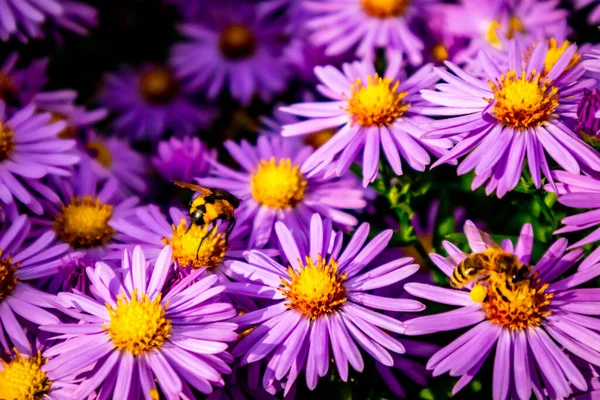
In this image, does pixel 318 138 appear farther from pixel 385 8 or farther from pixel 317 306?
pixel 317 306

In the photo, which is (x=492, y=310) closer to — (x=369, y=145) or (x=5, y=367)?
(x=369, y=145)

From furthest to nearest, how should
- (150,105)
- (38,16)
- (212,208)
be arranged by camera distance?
(150,105) → (38,16) → (212,208)

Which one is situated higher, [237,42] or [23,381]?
[237,42]

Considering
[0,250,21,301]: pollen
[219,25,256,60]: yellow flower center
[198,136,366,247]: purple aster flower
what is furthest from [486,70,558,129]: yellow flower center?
[219,25,256,60]: yellow flower center

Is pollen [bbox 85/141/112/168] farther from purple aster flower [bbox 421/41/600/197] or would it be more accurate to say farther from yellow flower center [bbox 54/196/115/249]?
purple aster flower [bbox 421/41/600/197]

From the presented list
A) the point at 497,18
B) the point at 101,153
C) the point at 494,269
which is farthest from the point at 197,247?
the point at 497,18

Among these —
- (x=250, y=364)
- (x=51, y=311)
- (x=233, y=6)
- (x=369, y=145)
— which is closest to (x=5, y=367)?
(x=51, y=311)
